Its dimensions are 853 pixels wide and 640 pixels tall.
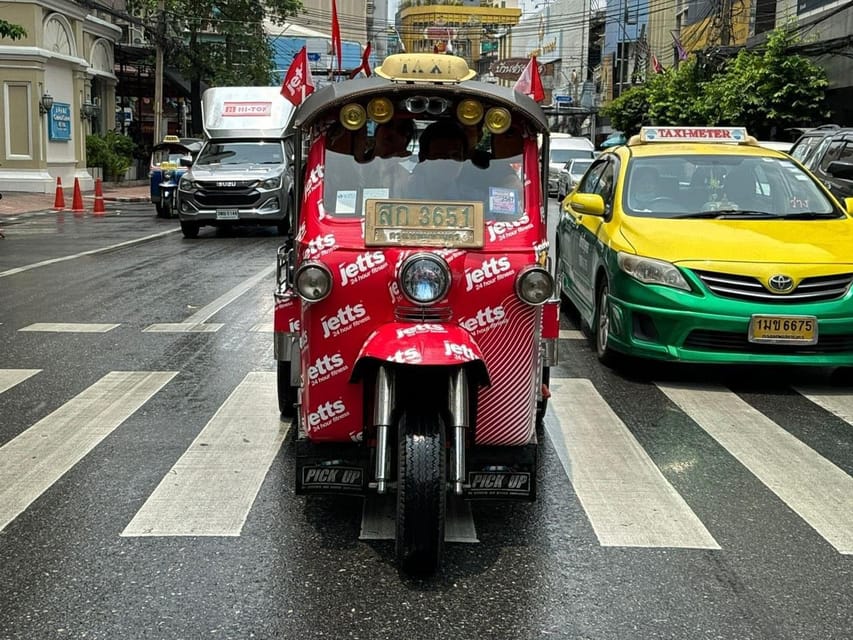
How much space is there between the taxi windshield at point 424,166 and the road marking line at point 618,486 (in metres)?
1.47

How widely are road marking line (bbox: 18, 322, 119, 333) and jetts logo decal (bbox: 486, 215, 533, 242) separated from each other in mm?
5768

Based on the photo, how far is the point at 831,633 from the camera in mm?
3934

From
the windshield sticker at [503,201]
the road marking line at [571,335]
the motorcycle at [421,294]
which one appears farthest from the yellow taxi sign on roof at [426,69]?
the road marking line at [571,335]

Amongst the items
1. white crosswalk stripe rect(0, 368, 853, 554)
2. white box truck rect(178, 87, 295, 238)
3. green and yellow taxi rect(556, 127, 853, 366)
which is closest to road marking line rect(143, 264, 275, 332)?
white crosswalk stripe rect(0, 368, 853, 554)

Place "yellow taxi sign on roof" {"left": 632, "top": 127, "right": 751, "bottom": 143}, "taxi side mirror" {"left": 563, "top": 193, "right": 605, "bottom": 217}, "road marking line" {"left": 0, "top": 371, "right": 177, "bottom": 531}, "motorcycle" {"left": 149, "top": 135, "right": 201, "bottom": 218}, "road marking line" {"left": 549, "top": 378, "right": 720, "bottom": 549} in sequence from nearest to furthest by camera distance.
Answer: "road marking line" {"left": 549, "top": 378, "right": 720, "bottom": 549} → "road marking line" {"left": 0, "top": 371, "right": 177, "bottom": 531} → "taxi side mirror" {"left": 563, "top": 193, "right": 605, "bottom": 217} → "yellow taxi sign on roof" {"left": 632, "top": 127, "right": 751, "bottom": 143} → "motorcycle" {"left": 149, "top": 135, "right": 201, "bottom": 218}

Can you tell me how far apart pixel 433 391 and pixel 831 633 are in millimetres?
1724

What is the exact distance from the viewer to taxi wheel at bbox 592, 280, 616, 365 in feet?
27.8

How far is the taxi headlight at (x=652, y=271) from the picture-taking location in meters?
7.81

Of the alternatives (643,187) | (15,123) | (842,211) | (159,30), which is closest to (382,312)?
(643,187)

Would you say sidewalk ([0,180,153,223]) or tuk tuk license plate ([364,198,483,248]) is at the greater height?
tuk tuk license plate ([364,198,483,248])

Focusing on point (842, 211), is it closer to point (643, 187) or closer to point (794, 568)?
point (643, 187)

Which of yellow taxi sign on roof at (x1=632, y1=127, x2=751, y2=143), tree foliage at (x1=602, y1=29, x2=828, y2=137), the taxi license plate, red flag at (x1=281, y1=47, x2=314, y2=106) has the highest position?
tree foliage at (x1=602, y1=29, x2=828, y2=137)

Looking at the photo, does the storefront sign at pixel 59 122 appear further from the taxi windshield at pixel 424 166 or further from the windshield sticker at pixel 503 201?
the windshield sticker at pixel 503 201

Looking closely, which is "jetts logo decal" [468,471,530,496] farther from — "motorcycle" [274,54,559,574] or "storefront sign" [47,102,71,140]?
"storefront sign" [47,102,71,140]
